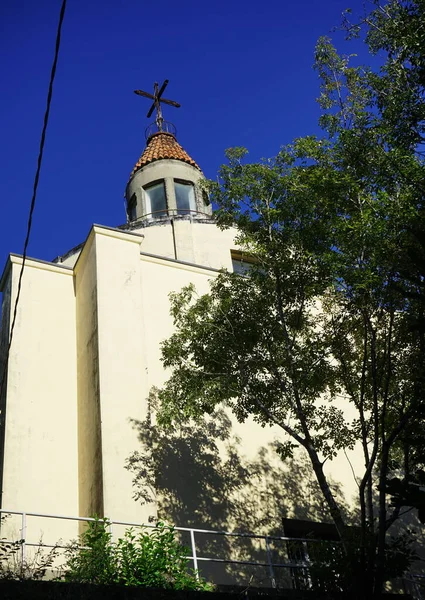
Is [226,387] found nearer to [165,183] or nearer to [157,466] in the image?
[157,466]

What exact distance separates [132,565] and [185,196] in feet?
57.0

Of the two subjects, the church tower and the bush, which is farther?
the church tower

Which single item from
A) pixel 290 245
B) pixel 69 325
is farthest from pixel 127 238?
pixel 290 245

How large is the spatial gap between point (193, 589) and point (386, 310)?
18.7 feet

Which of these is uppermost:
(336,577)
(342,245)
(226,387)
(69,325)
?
(69,325)

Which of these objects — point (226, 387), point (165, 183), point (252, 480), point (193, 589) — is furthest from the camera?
point (165, 183)

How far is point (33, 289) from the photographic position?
17875mm

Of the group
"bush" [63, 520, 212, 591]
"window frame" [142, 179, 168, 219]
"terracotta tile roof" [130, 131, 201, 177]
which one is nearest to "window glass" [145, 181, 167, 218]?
"window frame" [142, 179, 168, 219]

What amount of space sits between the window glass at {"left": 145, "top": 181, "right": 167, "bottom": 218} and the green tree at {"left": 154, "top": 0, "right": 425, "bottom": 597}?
36.3ft

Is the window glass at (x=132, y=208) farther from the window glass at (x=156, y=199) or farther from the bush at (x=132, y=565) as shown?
the bush at (x=132, y=565)

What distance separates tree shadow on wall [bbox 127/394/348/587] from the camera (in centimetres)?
1429

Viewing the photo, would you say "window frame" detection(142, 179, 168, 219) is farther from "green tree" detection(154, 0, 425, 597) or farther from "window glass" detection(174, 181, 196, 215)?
"green tree" detection(154, 0, 425, 597)

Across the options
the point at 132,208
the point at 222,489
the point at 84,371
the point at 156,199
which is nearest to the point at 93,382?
the point at 84,371

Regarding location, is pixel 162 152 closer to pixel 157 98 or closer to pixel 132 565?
pixel 157 98
